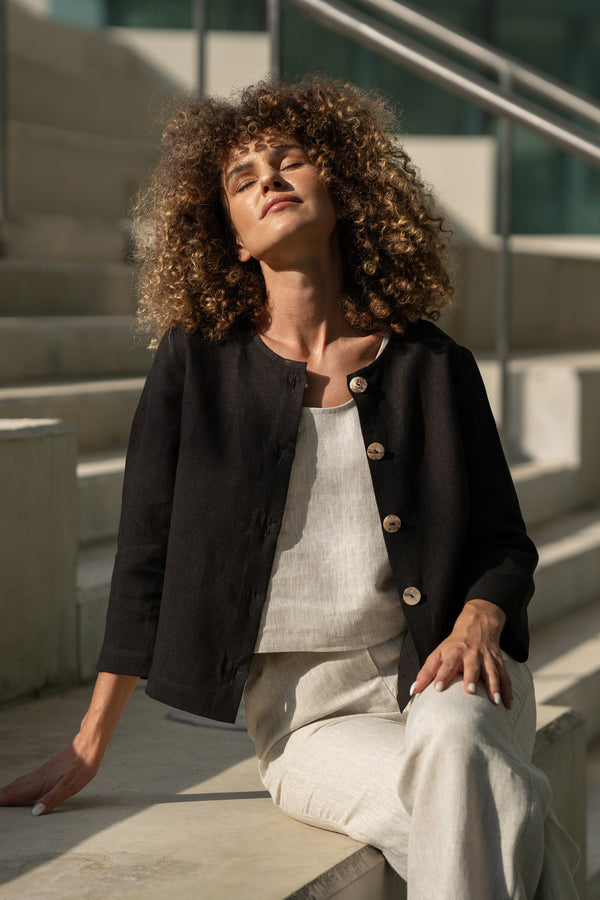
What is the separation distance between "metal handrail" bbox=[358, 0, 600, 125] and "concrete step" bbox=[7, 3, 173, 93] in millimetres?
3092

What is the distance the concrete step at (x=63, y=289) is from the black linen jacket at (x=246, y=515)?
2.30m

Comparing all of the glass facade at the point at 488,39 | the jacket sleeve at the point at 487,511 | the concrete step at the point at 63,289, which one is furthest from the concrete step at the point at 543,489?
the glass facade at the point at 488,39

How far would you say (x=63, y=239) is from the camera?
4617 millimetres

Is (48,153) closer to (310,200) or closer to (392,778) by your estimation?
(310,200)

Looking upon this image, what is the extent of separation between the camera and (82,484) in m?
2.75

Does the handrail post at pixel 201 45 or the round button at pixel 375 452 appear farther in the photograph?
the handrail post at pixel 201 45

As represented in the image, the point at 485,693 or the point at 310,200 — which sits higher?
the point at 310,200

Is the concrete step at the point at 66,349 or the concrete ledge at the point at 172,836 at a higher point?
the concrete step at the point at 66,349

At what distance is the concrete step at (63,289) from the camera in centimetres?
391

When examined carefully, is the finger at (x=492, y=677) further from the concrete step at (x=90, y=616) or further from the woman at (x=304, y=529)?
the concrete step at (x=90, y=616)

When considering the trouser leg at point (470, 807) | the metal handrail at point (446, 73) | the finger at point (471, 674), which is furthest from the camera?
the metal handrail at point (446, 73)

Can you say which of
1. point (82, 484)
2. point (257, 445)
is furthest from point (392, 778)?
point (82, 484)

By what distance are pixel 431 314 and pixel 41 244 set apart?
9.37 feet

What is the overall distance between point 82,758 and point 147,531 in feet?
1.08
